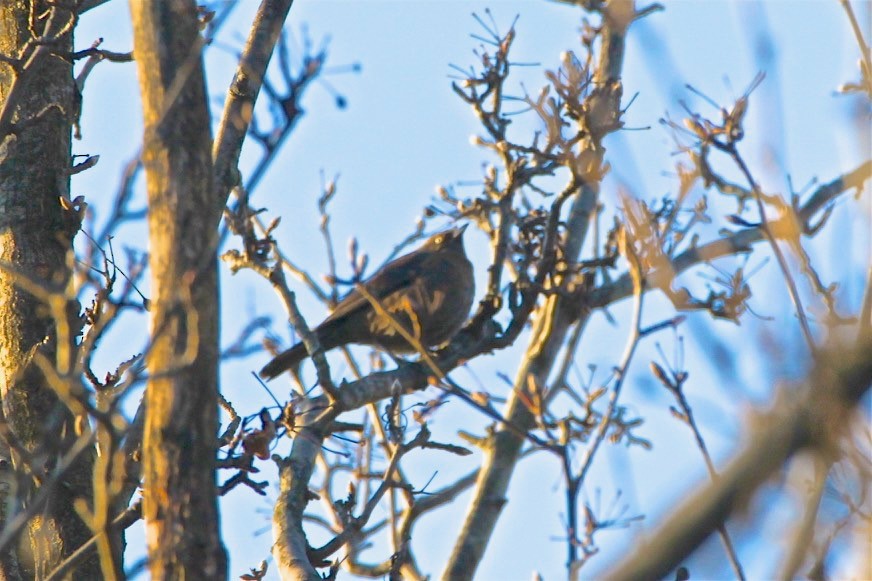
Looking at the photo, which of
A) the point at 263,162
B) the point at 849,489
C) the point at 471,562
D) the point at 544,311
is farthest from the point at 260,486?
the point at 544,311

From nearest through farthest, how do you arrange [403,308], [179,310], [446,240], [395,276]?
[179,310]
[403,308]
[395,276]
[446,240]

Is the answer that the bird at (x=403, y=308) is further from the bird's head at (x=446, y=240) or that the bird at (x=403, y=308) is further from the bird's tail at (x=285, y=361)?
the bird's head at (x=446, y=240)

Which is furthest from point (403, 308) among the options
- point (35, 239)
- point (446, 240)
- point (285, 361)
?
point (35, 239)

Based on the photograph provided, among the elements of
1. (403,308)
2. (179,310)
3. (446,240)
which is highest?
(446,240)

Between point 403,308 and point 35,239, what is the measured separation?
11.0ft

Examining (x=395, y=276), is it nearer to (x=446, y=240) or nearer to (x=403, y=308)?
(x=446, y=240)

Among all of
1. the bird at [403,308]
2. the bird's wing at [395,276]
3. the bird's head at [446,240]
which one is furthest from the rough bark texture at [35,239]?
the bird's head at [446,240]

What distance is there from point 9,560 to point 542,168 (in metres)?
3.17

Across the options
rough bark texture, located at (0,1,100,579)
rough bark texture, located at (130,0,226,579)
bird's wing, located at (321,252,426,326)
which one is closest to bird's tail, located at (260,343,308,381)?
bird's wing, located at (321,252,426,326)

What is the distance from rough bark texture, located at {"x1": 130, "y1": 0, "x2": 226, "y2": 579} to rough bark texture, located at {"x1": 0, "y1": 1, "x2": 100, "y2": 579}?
108 centimetres

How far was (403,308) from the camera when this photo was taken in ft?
25.3

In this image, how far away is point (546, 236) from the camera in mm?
5988

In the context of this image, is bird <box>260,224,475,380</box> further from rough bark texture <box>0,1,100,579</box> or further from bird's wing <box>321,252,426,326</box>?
rough bark texture <box>0,1,100,579</box>

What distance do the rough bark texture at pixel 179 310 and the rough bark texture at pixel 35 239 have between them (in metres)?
1.08
